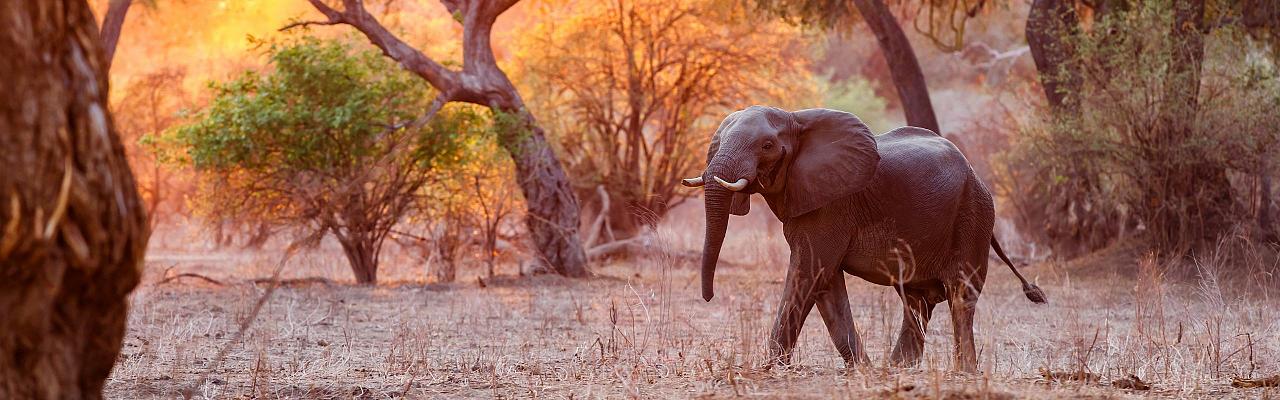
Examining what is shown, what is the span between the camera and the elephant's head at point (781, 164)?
654cm

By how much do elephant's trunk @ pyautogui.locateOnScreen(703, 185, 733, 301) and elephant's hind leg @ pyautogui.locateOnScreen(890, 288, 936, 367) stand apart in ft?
3.17

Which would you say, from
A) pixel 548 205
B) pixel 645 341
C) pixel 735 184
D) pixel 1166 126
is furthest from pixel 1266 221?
pixel 645 341

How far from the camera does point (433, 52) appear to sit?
2508 cm

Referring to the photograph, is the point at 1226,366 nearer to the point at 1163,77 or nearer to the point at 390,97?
the point at 1163,77

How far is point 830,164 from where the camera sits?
6727 mm

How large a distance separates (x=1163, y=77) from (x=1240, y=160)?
47.6 inches

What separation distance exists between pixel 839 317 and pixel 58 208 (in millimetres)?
4612

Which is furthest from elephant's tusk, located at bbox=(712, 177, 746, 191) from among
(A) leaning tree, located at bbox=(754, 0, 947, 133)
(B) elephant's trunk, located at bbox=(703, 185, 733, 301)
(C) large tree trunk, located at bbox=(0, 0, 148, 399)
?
(A) leaning tree, located at bbox=(754, 0, 947, 133)

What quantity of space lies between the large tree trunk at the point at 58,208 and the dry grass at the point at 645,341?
1785 mm

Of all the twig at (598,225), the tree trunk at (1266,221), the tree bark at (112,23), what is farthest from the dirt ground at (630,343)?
the twig at (598,225)

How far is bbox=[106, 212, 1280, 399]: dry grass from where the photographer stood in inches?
217

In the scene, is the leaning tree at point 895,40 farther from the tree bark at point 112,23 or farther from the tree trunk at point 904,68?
the tree bark at point 112,23

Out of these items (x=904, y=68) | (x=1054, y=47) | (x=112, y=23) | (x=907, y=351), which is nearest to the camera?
(x=907, y=351)

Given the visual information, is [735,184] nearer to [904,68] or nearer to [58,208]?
[58,208]
